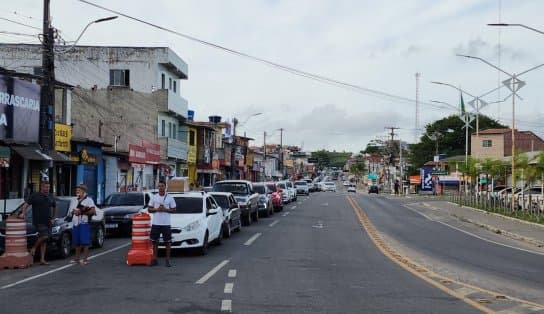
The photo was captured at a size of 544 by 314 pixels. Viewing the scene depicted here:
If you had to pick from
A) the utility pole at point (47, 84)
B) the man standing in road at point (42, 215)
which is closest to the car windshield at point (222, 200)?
the utility pole at point (47, 84)

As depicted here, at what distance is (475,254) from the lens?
19.6 m

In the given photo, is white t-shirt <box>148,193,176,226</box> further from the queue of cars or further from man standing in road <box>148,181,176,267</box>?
the queue of cars

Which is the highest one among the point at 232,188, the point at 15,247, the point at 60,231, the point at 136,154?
the point at 136,154

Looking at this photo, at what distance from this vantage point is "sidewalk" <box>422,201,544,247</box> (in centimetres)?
2645

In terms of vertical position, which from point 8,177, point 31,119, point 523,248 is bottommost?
point 523,248

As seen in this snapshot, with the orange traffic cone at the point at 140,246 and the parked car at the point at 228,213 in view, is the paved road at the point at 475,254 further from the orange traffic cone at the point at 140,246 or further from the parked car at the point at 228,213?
the orange traffic cone at the point at 140,246

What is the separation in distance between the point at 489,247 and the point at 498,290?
10432 mm

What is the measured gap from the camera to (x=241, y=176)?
305ft

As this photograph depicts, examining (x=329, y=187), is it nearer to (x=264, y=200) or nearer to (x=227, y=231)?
(x=264, y=200)

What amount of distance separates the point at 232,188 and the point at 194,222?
13.8m

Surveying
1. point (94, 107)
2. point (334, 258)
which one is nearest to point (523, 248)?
point (334, 258)

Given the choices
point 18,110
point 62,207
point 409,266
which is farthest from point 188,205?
point 18,110

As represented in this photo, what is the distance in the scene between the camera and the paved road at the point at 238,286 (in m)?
10.2

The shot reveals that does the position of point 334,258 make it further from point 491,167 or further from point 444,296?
point 491,167
